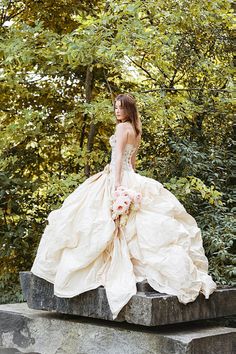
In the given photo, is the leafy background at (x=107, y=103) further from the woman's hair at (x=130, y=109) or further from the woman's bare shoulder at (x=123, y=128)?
the woman's bare shoulder at (x=123, y=128)

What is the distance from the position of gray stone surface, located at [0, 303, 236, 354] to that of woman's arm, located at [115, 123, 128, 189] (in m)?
1.13

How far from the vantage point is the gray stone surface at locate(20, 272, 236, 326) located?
3.94m

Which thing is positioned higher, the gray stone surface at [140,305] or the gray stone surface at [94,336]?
the gray stone surface at [140,305]

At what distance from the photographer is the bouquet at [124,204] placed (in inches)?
172

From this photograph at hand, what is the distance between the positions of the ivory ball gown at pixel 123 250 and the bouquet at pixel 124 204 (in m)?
0.05

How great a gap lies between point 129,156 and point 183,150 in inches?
74.0

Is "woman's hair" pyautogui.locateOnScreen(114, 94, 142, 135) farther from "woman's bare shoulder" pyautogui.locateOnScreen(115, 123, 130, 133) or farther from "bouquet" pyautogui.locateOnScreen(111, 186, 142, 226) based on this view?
"bouquet" pyautogui.locateOnScreen(111, 186, 142, 226)

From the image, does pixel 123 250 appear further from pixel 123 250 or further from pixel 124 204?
pixel 124 204

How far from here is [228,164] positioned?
262 inches

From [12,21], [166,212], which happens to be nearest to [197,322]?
[166,212]

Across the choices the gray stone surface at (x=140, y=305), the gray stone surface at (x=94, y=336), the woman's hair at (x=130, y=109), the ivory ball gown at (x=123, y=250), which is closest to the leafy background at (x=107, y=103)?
the woman's hair at (x=130, y=109)

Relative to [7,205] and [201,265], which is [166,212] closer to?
[201,265]

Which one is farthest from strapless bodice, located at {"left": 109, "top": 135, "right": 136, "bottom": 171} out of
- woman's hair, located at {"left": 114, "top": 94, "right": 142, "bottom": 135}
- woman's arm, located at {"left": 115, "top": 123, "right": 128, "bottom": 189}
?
woman's hair, located at {"left": 114, "top": 94, "right": 142, "bottom": 135}

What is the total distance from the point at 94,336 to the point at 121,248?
0.68 meters
